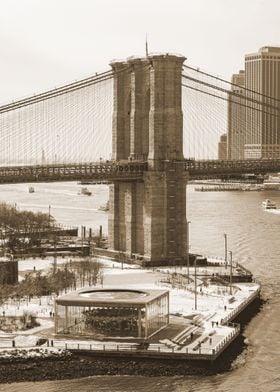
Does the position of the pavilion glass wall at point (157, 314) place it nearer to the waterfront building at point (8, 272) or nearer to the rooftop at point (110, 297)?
the rooftop at point (110, 297)

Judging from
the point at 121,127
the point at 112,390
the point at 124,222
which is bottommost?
the point at 112,390

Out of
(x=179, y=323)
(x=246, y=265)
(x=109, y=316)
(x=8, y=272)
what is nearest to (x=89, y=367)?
(x=109, y=316)

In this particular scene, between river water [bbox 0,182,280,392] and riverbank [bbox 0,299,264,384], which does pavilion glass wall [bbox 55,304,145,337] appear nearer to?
riverbank [bbox 0,299,264,384]

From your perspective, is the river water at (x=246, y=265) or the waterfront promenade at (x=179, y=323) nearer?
the river water at (x=246, y=265)

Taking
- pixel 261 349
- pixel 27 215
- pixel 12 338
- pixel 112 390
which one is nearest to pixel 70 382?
pixel 112 390

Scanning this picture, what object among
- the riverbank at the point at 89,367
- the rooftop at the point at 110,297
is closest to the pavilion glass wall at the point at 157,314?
the rooftop at the point at 110,297

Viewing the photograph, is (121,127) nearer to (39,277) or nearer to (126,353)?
(39,277)

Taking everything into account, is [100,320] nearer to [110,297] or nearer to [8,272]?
[110,297]
